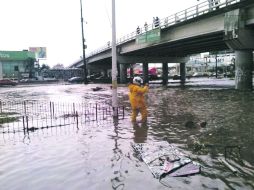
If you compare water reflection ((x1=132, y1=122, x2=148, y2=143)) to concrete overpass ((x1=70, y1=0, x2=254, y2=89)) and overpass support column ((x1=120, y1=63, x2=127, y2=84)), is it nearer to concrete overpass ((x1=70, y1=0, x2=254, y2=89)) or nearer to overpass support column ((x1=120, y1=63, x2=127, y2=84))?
concrete overpass ((x1=70, y1=0, x2=254, y2=89))

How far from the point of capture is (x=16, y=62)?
360 feet

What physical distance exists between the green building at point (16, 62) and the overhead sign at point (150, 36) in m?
65.6

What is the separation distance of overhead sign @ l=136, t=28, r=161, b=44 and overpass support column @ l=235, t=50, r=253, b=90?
36.8 ft

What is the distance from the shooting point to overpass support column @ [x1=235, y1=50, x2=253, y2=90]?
108ft

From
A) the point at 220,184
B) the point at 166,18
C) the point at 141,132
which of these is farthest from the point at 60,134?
the point at 166,18

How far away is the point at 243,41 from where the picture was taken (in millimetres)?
30141

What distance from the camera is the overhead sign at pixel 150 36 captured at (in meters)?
41.8

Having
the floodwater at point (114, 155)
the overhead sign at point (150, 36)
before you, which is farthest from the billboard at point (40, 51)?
the floodwater at point (114, 155)

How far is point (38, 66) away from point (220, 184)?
109825 mm

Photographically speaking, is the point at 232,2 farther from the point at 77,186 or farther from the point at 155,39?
the point at 77,186

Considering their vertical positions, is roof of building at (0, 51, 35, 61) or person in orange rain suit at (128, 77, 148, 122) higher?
roof of building at (0, 51, 35, 61)

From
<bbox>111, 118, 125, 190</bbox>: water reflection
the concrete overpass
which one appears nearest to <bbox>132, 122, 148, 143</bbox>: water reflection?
<bbox>111, 118, 125, 190</bbox>: water reflection


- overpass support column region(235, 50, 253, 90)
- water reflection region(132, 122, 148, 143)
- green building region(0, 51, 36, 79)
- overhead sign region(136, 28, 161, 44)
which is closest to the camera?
water reflection region(132, 122, 148, 143)

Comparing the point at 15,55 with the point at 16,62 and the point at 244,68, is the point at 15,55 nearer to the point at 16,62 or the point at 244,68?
the point at 16,62
